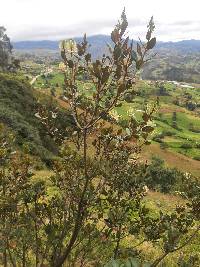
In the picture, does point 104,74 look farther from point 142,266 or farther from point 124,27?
point 142,266

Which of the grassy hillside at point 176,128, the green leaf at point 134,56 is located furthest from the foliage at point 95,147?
the grassy hillside at point 176,128

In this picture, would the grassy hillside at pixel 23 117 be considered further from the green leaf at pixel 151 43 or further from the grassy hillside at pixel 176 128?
the green leaf at pixel 151 43

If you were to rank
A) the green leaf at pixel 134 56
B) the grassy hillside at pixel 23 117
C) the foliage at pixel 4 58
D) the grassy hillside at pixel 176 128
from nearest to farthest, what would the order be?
the green leaf at pixel 134 56, the grassy hillside at pixel 23 117, the grassy hillside at pixel 176 128, the foliage at pixel 4 58

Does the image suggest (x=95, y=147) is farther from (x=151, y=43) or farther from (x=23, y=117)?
(x=23, y=117)

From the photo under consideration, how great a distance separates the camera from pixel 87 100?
4723mm

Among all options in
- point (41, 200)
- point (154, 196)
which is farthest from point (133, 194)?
point (154, 196)

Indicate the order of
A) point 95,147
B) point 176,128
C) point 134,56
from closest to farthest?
point 134,56, point 95,147, point 176,128

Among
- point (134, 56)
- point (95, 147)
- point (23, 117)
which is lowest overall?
point (23, 117)

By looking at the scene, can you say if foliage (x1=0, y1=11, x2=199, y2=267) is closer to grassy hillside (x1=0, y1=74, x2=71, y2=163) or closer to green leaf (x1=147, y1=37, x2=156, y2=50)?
green leaf (x1=147, y1=37, x2=156, y2=50)

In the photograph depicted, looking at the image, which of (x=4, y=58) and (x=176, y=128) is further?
(x=176, y=128)

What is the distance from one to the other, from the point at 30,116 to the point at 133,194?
38311 millimetres

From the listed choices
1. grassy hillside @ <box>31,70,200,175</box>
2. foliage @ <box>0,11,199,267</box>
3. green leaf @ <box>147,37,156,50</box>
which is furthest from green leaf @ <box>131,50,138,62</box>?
grassy hillside @ <box>31,70,200,175</box>

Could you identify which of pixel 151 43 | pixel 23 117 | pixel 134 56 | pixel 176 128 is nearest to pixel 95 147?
pixel 134 56

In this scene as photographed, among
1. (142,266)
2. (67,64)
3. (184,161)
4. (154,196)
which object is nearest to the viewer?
(142,266)
